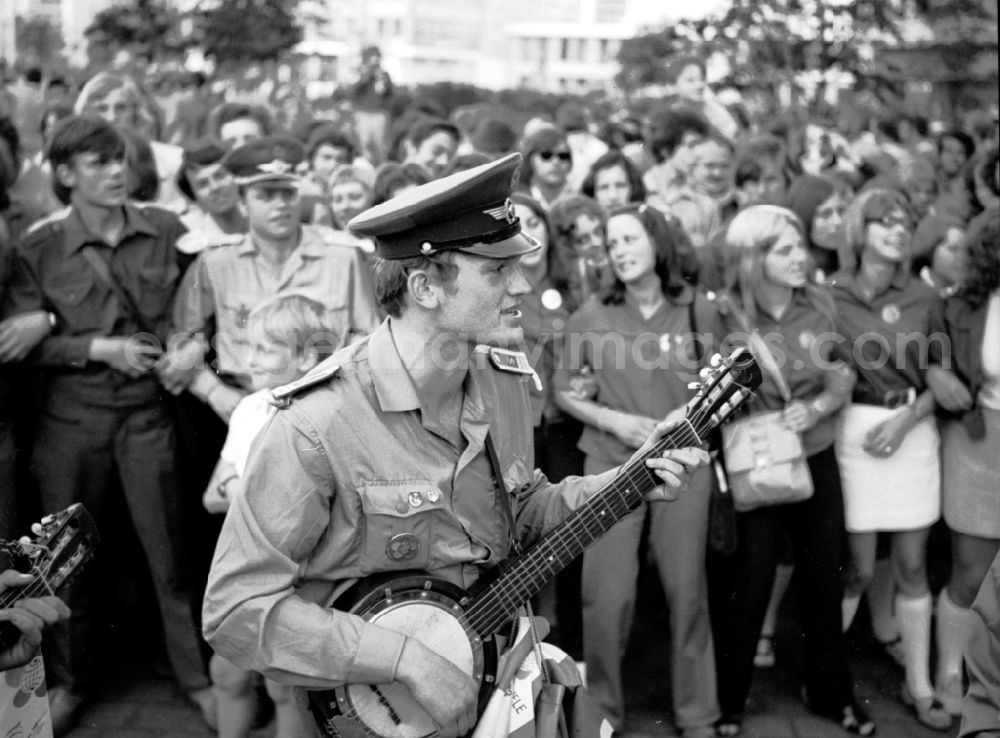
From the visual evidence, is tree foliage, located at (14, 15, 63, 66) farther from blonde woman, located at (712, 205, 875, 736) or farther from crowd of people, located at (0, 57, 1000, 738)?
blonde woman, located at (712, 205, 875, 736)

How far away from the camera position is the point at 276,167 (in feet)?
17.4

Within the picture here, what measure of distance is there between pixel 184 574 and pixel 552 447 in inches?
60.6

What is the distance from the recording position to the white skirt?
200 inches

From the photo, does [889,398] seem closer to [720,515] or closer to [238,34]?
[720,515]

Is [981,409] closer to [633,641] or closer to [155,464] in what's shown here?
[633,641]

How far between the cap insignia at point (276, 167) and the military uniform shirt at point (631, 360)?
138cm

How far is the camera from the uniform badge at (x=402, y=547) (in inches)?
108

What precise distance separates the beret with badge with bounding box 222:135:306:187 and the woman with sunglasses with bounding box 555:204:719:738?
1451 millimetres

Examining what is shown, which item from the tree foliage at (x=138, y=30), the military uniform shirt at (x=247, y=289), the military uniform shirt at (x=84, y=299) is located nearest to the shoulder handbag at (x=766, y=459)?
the military uniform shirt at (x=247, y=289)

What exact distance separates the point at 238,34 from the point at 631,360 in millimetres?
11248

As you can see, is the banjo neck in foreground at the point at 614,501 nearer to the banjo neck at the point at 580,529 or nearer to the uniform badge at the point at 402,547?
the banjo neck at the point at 580,529

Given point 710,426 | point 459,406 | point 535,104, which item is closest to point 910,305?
point 710,426

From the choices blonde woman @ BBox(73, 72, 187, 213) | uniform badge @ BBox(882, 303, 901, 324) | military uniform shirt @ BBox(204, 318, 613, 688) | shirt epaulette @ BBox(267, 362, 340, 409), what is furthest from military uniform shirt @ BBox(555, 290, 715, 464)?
blonde woman @ BBox(73, 72, 187, 213)

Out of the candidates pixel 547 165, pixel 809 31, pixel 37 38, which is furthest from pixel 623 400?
pixel 37 38
